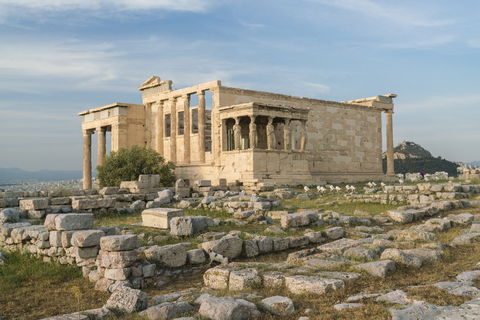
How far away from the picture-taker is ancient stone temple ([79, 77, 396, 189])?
23.0m

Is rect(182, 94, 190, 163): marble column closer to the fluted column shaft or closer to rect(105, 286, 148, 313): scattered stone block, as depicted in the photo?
the fluted column shaft

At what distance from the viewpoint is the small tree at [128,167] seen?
74.6ft

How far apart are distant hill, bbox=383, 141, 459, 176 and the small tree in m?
36.5

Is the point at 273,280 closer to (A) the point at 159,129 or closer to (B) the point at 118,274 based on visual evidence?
(B) the point at 118,274

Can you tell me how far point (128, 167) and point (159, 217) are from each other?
44.0ft

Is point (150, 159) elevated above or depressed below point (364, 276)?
above

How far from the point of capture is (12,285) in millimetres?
6699

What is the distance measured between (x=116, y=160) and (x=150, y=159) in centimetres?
Result: 181

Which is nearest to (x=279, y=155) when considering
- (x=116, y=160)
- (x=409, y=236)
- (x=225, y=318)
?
(x=116, y=160)

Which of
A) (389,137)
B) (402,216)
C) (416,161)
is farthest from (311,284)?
(416,161)

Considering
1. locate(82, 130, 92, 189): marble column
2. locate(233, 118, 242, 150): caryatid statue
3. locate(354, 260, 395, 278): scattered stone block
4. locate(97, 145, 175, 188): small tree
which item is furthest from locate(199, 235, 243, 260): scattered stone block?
locate(82, 130, 92, 189): marble column

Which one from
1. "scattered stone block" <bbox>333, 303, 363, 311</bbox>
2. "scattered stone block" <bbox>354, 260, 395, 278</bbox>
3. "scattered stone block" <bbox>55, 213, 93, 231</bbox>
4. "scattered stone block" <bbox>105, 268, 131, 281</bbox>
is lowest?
"scattered stone block" <bbox>105, 268, 131, 281</bbox>

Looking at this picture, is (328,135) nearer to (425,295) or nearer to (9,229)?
(9,229)

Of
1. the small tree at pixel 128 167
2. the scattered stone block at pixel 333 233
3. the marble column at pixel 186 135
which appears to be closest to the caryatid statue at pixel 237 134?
the small tree at pixel 128 167
